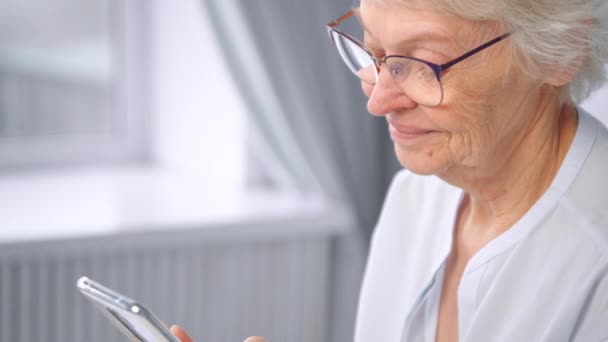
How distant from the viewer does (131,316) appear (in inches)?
40.9

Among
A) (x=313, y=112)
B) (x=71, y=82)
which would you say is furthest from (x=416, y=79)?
(x=71, y=82)

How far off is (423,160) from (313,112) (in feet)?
3.94

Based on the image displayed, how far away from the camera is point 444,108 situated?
1.12m

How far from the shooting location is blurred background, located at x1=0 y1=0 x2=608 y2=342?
224 cm

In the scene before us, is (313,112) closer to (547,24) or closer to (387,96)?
(387,96)

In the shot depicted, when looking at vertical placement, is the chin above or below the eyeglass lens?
below

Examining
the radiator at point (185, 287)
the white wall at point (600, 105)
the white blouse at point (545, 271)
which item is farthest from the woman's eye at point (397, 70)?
the radiator at point (185, 287)

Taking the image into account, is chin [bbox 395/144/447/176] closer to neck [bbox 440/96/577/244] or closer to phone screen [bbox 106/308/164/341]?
neck [bbox 440/96/577/244]

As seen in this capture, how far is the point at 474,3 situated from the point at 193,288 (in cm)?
150

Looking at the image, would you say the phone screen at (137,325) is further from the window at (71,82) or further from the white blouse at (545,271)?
the window at (71,82)

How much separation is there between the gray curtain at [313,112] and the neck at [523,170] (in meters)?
1.14

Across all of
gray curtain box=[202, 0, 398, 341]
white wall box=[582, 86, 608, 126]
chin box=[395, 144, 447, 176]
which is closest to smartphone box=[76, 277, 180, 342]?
chin box=[395, 144, 447, 176]

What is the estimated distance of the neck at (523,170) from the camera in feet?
3.84

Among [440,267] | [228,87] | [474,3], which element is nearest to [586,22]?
[474,3]
